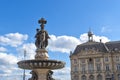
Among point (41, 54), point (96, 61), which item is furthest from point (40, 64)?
point (96, 61)

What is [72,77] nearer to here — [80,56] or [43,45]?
[80,56]

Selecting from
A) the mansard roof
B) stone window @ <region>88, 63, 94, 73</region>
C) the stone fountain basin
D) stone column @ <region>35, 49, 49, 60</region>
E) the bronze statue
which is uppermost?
the mansard roof

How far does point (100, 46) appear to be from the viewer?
8350 cm

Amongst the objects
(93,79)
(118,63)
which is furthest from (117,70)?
(93,79)

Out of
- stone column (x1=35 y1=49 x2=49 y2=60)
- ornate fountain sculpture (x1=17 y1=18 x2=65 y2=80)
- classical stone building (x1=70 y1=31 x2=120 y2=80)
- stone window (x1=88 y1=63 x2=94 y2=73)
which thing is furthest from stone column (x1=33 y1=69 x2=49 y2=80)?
stone window (x1=88 y1=63 x2=94 y2=73)

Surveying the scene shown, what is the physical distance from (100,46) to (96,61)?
17.5 ft

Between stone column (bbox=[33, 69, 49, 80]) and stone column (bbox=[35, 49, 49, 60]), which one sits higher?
stone column (bbox=[35, 49, 49, 60])

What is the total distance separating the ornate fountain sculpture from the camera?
15.1 meters

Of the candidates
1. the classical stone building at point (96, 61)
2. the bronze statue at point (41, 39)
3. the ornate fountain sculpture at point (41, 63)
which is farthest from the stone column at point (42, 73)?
the classical stone building at point (96, 61)

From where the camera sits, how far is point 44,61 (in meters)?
15.1

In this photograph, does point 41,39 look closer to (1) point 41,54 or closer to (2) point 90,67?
(1) point 41,54

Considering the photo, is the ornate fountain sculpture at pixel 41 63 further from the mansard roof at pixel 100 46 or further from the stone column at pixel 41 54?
the mansard roof at pixel 100 46

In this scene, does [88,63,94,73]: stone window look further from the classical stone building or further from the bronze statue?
the bronze statue

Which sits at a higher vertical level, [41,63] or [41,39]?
[41,39]
